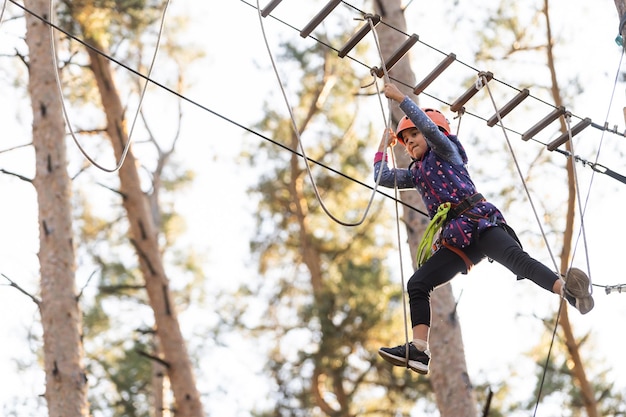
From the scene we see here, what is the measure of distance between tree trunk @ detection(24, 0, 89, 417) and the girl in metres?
3.39

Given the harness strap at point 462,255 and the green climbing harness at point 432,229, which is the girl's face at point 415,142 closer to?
the green climbing harness at point 432,229

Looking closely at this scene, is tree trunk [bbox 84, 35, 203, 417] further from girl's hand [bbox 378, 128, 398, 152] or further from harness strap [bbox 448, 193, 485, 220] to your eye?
harness strap [bbox 448, 193, 485, 220]

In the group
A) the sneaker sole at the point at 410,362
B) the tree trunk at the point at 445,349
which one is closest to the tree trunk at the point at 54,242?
the tree trunk at the point at 445,349

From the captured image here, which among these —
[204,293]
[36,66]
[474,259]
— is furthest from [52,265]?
[204,293]

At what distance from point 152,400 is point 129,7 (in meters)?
6.78

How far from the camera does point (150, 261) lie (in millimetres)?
10609

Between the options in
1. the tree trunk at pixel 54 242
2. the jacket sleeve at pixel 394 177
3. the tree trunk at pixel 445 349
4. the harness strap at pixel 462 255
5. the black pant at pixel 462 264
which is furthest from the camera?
the tree trunk at pixel 54 242

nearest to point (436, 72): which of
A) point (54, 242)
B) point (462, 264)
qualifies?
point (462, 264)

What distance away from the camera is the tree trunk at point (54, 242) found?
24.8 feet

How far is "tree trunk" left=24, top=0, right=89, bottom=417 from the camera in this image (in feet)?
24.8

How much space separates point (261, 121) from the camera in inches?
602

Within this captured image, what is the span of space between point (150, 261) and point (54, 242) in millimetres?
2637

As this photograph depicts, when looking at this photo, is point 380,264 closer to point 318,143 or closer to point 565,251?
point 318,143

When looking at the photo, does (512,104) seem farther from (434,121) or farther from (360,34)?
(360,34)
